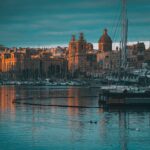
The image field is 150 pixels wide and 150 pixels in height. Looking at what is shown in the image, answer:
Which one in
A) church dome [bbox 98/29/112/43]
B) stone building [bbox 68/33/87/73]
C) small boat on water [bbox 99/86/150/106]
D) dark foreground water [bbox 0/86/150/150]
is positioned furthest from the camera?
church dome [bbox 98/29/112/43]

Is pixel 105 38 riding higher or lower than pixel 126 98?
higher

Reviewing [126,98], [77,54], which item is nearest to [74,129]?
[126,98]

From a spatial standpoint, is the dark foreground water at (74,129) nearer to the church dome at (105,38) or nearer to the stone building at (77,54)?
the stone building at (77,54)

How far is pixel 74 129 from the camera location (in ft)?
116

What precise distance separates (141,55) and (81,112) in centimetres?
11809

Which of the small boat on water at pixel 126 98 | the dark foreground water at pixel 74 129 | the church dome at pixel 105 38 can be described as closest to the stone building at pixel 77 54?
the church dome at pixel 105 38

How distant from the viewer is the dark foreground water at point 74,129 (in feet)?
99.9

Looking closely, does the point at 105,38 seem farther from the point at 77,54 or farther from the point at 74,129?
the point at 74,129

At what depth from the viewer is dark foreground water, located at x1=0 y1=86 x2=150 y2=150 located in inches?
1199

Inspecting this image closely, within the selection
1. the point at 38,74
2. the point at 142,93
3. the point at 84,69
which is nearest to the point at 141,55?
the point at 84,69

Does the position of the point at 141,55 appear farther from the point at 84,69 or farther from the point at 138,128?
the point at 138,128

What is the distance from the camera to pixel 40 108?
163 feet

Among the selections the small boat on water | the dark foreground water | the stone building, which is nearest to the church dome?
the stone building

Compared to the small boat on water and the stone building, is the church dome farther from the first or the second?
the small boat on water
